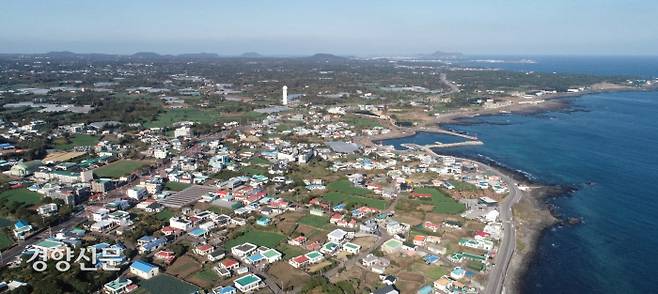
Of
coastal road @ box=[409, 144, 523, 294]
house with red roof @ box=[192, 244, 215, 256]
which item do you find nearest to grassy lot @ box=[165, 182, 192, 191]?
house with red roof @ box=[192, 244, 215, 256]

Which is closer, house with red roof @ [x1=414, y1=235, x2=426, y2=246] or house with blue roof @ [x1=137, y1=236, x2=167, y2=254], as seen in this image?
house with blue roof @ [x1=137, y1=236, x2=167, y2=254]

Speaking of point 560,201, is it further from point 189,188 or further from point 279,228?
point 189,188

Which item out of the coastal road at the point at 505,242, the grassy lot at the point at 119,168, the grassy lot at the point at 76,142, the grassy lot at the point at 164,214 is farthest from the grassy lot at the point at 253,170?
the grassy lot at the point at 76,142

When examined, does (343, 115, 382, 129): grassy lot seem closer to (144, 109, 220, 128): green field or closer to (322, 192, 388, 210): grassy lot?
(144, 109, 220, 128): green field

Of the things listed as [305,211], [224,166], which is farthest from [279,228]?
A: [224,166]

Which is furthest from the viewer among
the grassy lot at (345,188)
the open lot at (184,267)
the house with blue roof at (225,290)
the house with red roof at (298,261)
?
the grassy lot at (345,188)

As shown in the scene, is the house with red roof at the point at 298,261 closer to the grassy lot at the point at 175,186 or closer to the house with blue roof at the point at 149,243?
the house with blue roof at the point at 149,243

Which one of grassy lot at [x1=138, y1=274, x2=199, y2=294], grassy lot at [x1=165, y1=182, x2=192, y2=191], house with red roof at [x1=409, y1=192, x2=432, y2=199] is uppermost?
house with red roof at [x1=409, y1=192, x2=432, y2=199]
